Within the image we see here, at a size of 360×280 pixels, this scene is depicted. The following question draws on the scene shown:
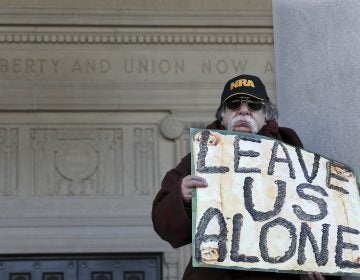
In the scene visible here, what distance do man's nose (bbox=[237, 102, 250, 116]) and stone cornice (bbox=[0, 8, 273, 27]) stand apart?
278 inches

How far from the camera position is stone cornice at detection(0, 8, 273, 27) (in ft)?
36.5

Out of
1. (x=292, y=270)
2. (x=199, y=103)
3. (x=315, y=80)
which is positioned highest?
(x=199, y=103)

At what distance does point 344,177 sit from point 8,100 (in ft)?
23.3

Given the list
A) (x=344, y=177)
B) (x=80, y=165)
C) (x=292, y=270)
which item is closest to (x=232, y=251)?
(x=292, y=270)

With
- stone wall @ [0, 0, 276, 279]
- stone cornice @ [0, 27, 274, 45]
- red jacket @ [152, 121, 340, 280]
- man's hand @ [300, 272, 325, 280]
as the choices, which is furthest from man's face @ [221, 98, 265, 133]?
stone cornice @ [0, 27, 274, 45]

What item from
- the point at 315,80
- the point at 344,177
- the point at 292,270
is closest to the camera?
the point at 292,270

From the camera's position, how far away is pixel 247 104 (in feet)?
13.8

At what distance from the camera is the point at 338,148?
446cm

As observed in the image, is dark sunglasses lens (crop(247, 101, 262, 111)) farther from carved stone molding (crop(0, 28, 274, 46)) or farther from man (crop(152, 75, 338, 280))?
carved stone molding (crop(0, 28, 274, 46))

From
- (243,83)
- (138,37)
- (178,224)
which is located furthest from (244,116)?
(138,37)

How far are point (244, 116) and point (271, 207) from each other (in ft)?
1.10

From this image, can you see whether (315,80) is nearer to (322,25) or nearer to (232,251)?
(322,25)

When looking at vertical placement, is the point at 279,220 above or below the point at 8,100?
below

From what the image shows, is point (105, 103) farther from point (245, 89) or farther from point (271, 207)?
point (271, 207)
